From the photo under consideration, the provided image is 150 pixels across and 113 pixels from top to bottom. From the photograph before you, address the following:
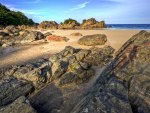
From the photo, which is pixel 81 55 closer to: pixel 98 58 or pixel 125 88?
pixel 98 58

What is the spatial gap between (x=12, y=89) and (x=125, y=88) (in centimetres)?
396

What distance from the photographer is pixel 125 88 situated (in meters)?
6.09

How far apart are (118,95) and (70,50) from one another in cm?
626

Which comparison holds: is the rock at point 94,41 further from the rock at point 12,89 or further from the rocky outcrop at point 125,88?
the rock at point 12,89

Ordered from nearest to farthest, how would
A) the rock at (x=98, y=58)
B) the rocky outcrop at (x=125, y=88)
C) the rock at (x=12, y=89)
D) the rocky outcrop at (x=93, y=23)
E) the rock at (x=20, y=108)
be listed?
the rocky outcrop at (x=125, y=88), the rock at (x=20, y=108), the rock at (x=12, y=89), the rock at (x=98, y=58), the rocky outcrop at (x=93, y=23)

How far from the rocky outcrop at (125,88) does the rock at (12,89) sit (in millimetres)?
2940

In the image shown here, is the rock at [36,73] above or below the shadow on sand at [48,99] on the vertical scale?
above

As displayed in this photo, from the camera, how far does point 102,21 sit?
4703cm

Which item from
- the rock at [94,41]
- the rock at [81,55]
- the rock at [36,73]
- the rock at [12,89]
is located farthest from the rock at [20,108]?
the rock at [94,41]

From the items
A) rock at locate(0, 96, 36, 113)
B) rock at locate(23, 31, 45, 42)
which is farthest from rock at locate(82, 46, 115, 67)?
rock at locate(23, 31, 45, 42)

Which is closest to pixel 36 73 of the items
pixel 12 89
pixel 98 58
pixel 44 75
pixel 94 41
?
pixel 44 75

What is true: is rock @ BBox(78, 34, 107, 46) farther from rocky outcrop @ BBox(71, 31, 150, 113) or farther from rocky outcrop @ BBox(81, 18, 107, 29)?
rocky outcrop @ BBox(81, 18, 107, 29)

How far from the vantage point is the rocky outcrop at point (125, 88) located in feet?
17.2

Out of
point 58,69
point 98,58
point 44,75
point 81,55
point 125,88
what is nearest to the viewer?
point 125,88
